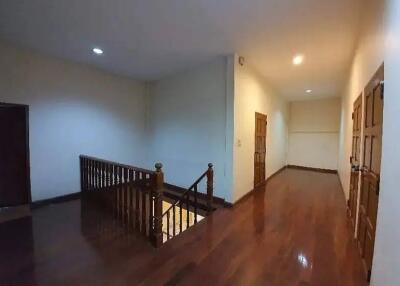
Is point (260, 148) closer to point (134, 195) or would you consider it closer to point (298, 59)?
point (298, 59)

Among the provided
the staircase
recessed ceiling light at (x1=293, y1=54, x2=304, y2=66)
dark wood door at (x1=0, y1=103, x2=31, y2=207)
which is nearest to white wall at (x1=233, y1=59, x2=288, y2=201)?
the staircase

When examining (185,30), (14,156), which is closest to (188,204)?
(185,30)

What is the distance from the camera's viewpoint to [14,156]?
3498 mm

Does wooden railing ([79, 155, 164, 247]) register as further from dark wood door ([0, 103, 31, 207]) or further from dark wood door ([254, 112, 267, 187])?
dark wood door ([254, 112, 267, 187])

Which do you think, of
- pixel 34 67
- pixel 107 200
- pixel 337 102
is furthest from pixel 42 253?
pixel 337 102

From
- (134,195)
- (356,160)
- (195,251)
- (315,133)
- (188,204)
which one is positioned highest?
(315,133)

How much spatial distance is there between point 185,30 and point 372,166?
2.72m

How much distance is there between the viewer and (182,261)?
2180mm

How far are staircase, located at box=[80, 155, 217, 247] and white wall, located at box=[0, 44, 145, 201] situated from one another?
0.41 meters

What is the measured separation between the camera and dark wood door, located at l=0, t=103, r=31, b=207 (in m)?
3.42

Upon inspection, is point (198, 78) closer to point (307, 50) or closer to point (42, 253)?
point (307, 50)

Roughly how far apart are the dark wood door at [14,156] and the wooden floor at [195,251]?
1.71 feet

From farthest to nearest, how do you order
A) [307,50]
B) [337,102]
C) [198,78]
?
[337,102]
[198,78]
[307,50]

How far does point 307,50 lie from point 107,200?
4.31 meters
